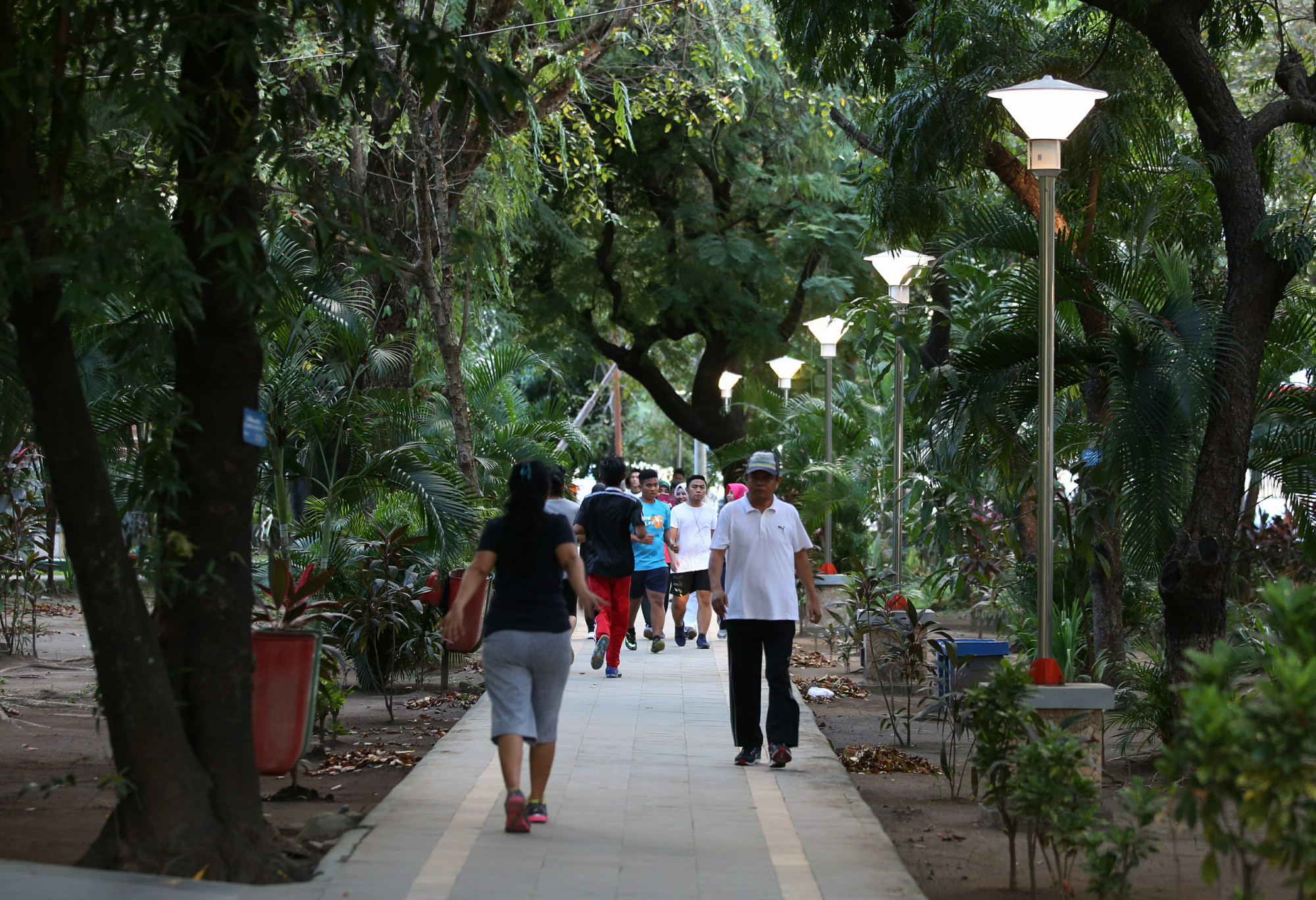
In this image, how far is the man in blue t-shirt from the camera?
14180mm

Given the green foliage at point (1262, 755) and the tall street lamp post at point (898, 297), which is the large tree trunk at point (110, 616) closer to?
the green foliage at point (1262, 755)

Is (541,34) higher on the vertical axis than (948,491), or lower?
higher

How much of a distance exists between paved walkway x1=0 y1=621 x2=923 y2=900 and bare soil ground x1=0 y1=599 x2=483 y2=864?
0.44 m

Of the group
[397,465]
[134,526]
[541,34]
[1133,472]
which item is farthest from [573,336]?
[134,526]

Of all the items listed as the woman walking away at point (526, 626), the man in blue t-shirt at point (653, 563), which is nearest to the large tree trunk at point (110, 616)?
the woman walking away at point (526, 626)

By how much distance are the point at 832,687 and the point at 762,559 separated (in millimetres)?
5059

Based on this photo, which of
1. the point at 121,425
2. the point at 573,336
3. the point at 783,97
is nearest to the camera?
the point at 121,425

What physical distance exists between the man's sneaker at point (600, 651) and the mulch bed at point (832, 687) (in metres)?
1.75

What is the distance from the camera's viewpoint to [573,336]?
1035 inches

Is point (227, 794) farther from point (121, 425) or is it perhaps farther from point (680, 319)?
point (680, 319)

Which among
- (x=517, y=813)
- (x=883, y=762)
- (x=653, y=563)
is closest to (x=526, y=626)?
(x=517, y=813)

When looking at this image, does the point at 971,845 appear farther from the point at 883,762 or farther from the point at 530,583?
the point at 530,583

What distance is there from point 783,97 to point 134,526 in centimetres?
1720

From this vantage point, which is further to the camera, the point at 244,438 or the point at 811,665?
the point at 811,665
